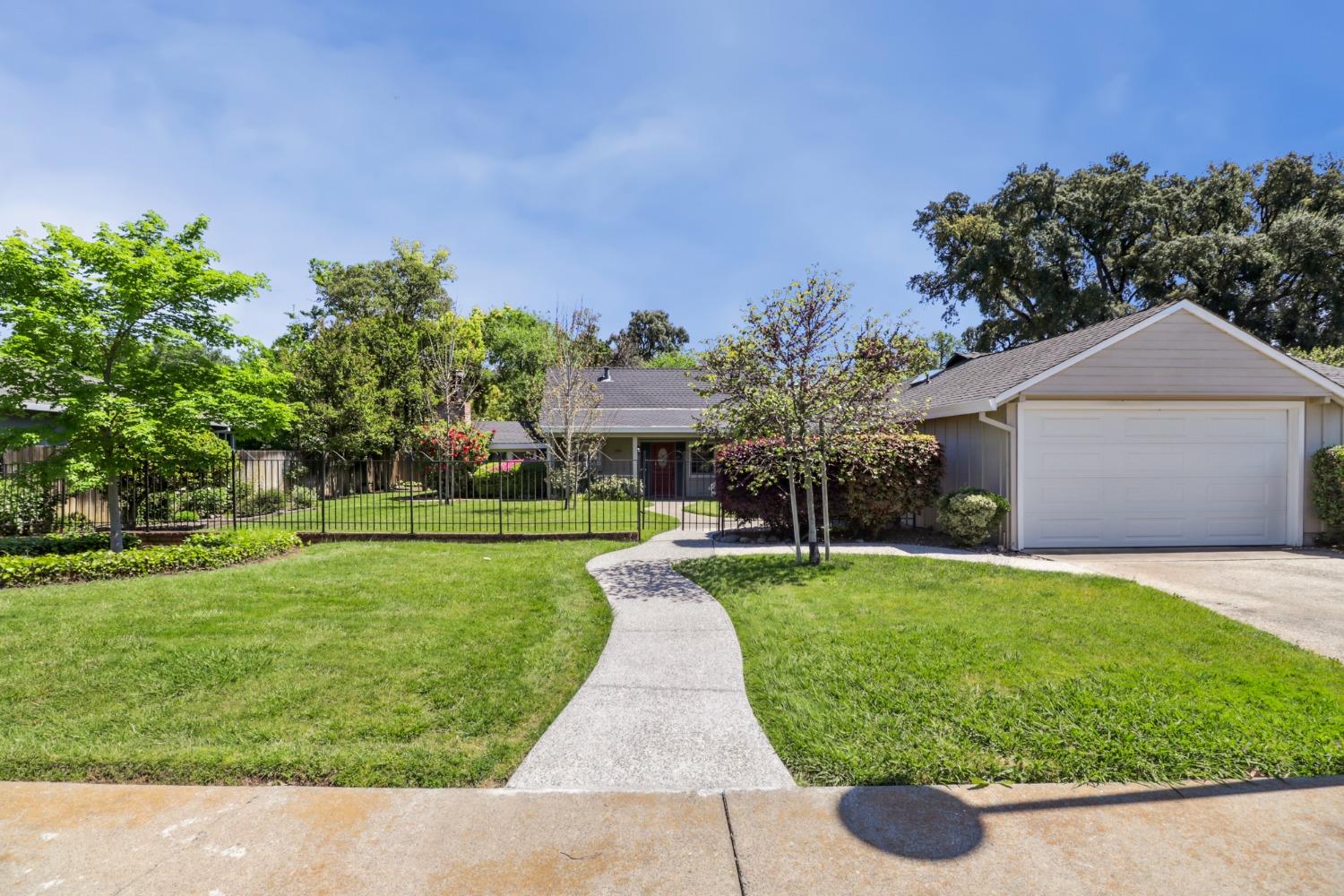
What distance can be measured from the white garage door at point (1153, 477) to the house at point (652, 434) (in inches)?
411

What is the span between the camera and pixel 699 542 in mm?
10906

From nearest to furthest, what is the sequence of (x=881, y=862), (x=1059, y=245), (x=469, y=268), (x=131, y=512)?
(x=881, y=862) → (x=131, y=512) → (x=1059, y=245) → (x=469, y=268)

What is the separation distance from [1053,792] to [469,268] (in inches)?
1522

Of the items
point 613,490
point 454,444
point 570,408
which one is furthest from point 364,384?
point 613,490

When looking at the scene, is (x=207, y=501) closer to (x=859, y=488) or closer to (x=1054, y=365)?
(x=859, y=488)

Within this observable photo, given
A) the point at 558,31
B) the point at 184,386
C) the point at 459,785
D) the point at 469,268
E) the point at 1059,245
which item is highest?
the point at 469,268

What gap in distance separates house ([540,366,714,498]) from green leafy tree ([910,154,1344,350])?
1426 centimetres

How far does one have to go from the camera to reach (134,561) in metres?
7.79

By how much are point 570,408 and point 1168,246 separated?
22.7 m

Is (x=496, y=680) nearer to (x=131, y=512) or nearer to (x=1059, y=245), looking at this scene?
(x=131, y=512)

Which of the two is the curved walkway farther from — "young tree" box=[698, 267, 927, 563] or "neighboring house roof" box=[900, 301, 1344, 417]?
"neighboring house roof" box=[900, 301, 1344, 417]

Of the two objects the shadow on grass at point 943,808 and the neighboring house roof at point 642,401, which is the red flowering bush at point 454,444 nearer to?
the neighboring house roof at point 642,401

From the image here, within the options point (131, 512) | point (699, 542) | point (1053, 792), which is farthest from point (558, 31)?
point (131, 512)

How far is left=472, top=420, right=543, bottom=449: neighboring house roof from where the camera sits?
22.7 metres
